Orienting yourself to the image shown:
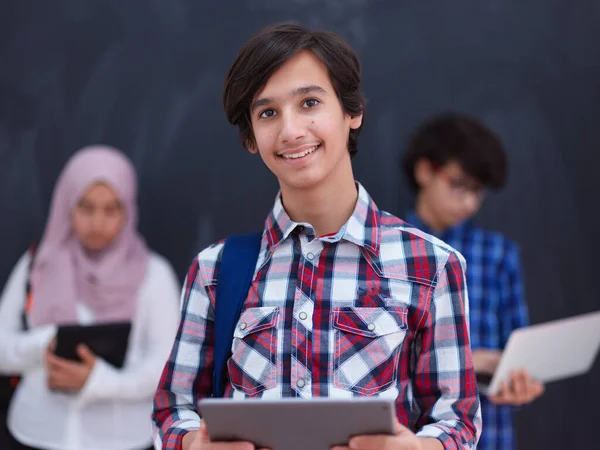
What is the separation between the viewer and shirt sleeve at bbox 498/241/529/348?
2.62 meters

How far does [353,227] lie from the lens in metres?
1.34

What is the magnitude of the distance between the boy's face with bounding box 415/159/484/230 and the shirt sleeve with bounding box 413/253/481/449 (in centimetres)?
138

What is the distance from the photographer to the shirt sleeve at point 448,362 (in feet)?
4.20

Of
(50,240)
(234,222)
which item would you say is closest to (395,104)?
(234,222)

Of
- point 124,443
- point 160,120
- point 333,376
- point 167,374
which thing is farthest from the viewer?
point 160,120

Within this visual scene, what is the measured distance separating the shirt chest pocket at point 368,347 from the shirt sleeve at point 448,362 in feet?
0.18

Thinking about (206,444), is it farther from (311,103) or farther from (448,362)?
(311,103)

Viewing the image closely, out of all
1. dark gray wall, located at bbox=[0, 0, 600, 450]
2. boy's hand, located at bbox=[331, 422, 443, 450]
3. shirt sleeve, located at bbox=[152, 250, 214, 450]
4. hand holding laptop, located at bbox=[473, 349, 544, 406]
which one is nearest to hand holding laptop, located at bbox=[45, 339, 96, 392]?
dark gray wall, located at bbox=[0, 0, 600, 450]

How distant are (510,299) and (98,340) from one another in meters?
1.40

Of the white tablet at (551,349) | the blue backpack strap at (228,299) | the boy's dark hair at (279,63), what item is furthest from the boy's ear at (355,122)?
the white tablet at (551,349)

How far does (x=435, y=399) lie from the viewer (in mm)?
1301

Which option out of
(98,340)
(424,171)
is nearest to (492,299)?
(424,171)

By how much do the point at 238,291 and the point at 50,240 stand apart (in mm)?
1639

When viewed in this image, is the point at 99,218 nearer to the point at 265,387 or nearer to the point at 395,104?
the point at 395,104
